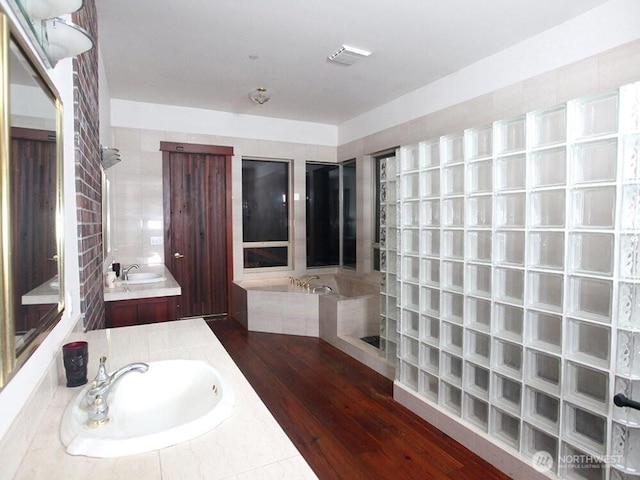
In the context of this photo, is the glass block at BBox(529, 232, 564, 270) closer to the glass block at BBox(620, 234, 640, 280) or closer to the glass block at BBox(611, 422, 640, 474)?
the glass block at BBox(620, 234, 640, 280)

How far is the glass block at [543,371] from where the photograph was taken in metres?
1.85

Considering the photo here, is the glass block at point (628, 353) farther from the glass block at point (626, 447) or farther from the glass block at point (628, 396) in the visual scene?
the glass block at point (626, 447)

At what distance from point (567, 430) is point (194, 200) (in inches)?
178

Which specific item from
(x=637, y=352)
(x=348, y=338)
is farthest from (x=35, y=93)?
(x=348, y=338)

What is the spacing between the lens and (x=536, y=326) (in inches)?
76.2

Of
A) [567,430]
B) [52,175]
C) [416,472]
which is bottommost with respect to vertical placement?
[416,472]

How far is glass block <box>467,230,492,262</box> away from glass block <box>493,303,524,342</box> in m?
0.29

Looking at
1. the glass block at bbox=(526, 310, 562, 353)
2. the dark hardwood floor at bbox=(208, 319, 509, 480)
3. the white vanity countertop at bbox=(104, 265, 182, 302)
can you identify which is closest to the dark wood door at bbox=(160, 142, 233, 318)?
the dark hardwood floor at bbox=(208, 319, 509, 480)

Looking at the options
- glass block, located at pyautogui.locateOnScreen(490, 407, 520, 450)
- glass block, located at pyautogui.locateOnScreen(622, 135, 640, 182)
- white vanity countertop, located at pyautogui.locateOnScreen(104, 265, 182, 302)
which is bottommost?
glass block, located at pyautogui.locateOnScreen(490, 407, 520, 450)

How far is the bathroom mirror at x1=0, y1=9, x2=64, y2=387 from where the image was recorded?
746 mm

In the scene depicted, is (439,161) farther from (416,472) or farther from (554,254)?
(416,472)

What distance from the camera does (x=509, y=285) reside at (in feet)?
6.81

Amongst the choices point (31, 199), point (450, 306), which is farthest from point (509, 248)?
point (31, 199)

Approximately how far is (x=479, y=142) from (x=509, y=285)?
0.86 metres
